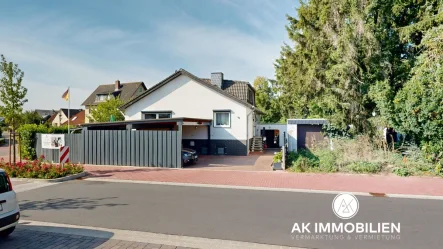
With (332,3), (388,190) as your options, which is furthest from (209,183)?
(332,3)

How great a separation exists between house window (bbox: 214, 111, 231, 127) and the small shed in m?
4.93

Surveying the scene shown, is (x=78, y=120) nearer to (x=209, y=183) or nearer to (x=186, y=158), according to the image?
(x=186, y=158)

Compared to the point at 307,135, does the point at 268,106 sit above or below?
above

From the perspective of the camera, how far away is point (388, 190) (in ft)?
30.9

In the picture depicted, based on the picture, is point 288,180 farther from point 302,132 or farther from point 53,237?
point 302,132

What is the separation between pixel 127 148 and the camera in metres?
15.1

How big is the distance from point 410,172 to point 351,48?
22.9ft

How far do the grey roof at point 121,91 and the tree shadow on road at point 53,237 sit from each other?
1485 inches

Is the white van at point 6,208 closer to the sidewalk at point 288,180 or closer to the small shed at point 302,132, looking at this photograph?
the sidewalk at point 288,180

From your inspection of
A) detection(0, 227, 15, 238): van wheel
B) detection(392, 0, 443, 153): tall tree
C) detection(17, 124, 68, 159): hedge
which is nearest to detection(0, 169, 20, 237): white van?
detection(0, 227, 15, 238): van wheel

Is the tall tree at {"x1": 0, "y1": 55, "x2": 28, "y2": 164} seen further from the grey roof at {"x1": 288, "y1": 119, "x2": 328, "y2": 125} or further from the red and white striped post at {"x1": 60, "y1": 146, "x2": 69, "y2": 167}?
the grey roof at {"x1": 288, "y1": 119, "x2": 328, "y2": 125}

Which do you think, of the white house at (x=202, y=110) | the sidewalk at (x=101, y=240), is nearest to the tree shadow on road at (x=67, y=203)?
the sidewalk at (x=101, y=240)

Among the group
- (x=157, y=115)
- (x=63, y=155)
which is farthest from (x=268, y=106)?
(x=63, y=155)

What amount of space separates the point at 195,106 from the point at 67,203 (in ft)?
47.6
